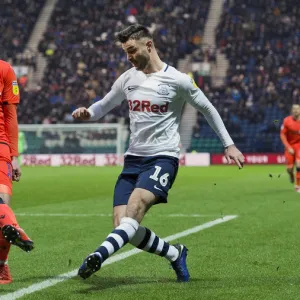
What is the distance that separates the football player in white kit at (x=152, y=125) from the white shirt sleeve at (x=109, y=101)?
46 millimetres

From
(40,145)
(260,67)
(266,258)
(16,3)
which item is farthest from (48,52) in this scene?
(266,258)

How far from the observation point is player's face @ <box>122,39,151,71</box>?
21.0ft

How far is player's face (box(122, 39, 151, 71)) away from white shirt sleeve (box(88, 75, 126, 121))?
36 centimetres

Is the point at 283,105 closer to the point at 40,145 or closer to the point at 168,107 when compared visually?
the point at 40,145

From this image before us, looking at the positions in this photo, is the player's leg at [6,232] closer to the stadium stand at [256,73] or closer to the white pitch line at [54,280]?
the white pitch line at [54,280]

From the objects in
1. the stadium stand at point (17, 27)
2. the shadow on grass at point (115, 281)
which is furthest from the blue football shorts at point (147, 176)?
the stadium stand at point (17, 27)

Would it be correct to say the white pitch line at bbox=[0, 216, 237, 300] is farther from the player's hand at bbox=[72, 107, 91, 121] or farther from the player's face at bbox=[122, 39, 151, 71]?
the player's face at bbox=[122, 39, 151, 71]

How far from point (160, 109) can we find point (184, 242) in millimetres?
3293

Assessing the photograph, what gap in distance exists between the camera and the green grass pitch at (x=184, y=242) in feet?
20.5

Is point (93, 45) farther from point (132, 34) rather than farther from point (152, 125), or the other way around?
point (132, 34)

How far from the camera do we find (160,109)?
6.64 meters

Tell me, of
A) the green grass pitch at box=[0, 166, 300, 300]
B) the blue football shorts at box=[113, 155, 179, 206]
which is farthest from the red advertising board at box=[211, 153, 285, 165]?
the blue football shorts at box=[113, 155, 179, 206]

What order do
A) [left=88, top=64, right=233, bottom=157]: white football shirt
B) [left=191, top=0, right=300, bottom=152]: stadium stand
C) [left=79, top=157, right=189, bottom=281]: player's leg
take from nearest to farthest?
[left=79, top=157, right=189, bottom=281]: player's leg, [left=88, top=64, right=233, bottom=157]: white football shirt, [left=191, top=0, right=300, bottom=152]: stadium stand

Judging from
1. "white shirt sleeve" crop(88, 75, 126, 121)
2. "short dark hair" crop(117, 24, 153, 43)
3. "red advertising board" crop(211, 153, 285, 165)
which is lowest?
"red advertising board" crop(211, 153, 285, 165)
